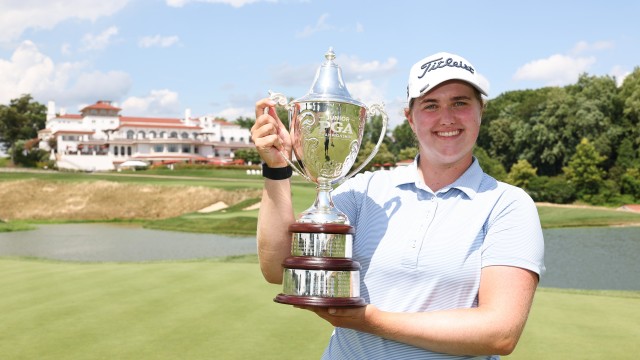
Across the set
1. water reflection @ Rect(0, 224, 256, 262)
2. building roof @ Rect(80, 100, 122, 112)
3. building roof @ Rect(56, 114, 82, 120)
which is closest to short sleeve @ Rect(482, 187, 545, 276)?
water reflection @ Rect(0, 224, 256, 262)

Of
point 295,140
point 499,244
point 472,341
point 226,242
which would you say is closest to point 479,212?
point 499,244

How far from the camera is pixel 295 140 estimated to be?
8.66 ft

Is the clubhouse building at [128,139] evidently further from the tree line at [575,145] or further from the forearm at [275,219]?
the forearm at [275,219]

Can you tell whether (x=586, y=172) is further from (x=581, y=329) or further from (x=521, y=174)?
(x=581, y=329)

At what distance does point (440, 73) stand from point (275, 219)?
811 mm

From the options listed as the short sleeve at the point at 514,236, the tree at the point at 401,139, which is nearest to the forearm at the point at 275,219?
the short sleeve at the point at 514,236

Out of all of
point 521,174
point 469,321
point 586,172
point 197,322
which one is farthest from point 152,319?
point 521,174

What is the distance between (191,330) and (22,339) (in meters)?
1.49

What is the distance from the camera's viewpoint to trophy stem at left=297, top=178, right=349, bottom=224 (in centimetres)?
235

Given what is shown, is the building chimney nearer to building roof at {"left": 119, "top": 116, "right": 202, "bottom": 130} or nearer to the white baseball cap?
building roof at {"left": 119, "top": 116, "right": 202, "bottom": 130}

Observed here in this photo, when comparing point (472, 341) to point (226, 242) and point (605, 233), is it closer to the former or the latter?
point (226, 242)

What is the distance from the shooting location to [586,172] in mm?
43719

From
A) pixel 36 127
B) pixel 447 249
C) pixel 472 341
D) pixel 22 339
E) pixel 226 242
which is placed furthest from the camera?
pixel 36 127

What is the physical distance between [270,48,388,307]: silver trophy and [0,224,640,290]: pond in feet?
37.3
